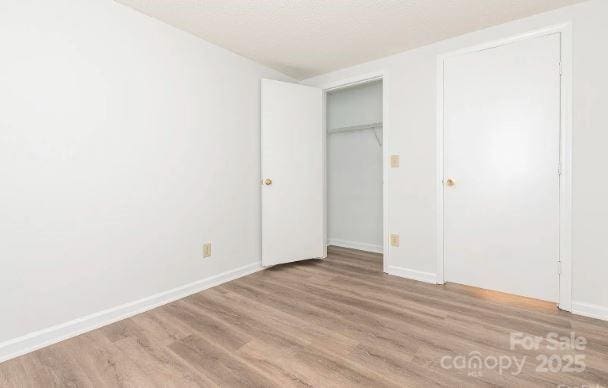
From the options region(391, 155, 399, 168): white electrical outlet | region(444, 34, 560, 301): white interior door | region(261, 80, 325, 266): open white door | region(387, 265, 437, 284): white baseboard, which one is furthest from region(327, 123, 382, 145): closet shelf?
region(387, 265, 437, 284): white baseboard

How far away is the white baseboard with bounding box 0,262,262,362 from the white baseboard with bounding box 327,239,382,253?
80.0 inches

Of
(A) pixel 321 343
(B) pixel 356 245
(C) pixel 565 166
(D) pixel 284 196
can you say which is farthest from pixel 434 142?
(A) pixel 321 343

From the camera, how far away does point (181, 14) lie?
2160mm

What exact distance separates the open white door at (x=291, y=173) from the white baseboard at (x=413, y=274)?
894 mm

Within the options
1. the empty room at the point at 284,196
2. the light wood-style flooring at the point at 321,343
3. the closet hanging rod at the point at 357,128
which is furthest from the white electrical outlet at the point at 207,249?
the closet hanging rod at the point at 357,128

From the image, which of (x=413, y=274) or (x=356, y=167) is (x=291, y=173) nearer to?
(x=356, y=167)

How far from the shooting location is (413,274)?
2.81 metres

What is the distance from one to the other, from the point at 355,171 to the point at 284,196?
1.38m

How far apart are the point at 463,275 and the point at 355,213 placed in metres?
1.76

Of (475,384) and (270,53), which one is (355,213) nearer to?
(270,53)

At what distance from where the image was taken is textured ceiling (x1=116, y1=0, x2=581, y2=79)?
2053 mm

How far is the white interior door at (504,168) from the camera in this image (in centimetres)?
219

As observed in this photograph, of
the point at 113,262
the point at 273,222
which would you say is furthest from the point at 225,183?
the point at 113,262

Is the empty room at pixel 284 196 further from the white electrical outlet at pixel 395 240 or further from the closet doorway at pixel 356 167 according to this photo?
the closet doorway at pixel 356 167
